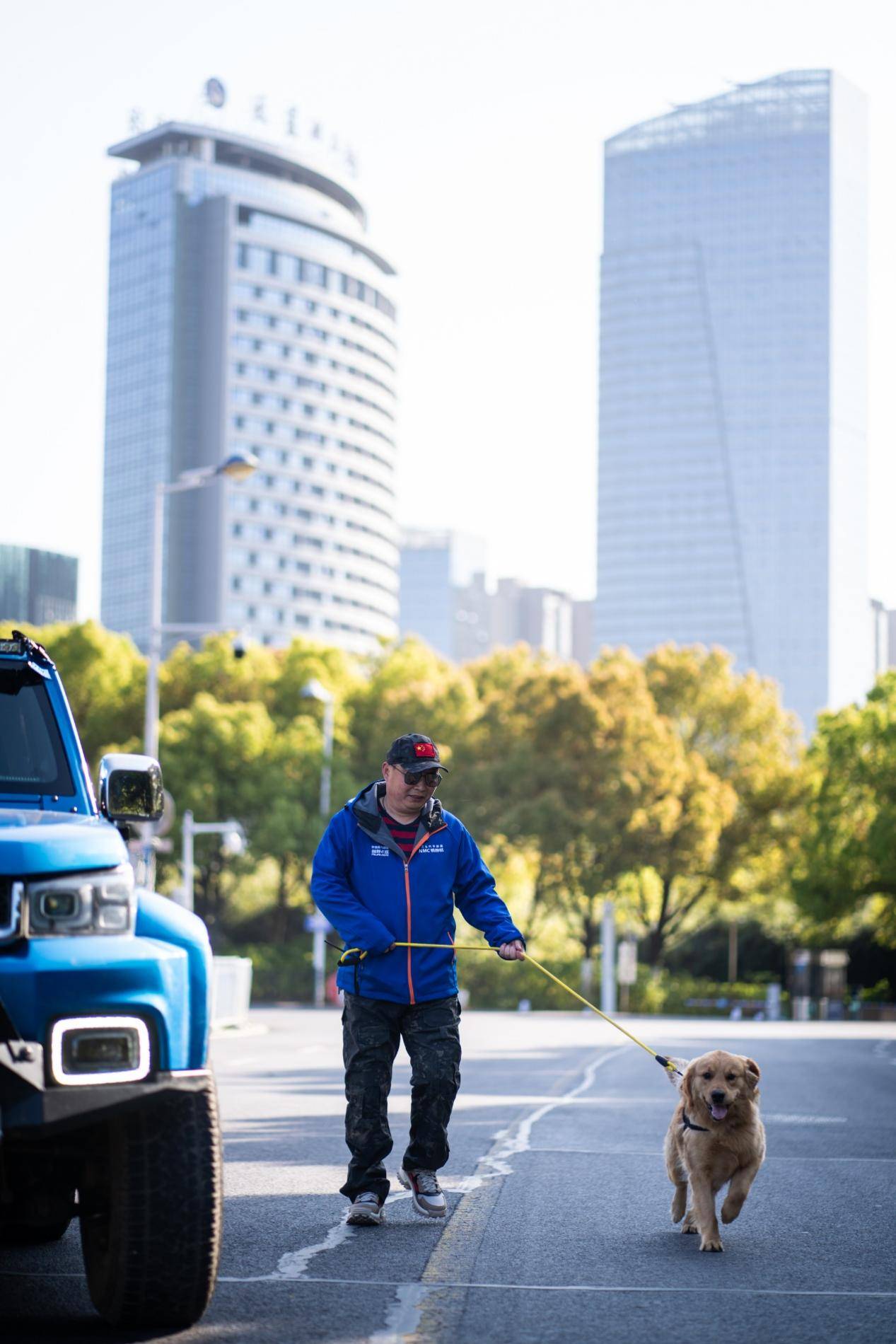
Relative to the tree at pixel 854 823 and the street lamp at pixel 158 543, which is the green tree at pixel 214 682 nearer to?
the tree at pixel 854 823

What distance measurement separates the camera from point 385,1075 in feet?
25.5

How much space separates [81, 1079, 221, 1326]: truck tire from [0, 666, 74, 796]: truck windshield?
1497 millimetres

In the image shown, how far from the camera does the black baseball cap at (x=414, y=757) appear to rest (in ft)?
25.5

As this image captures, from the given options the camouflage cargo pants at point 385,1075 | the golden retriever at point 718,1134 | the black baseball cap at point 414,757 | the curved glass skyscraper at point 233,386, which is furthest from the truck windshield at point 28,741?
the curved glass skyscraper at point 233,386

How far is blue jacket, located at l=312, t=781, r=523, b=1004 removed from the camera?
7.71 meters

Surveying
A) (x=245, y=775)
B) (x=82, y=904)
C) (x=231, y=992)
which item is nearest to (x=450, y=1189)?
(x=82, y=904)

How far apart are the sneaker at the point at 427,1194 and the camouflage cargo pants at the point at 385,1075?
90 mm

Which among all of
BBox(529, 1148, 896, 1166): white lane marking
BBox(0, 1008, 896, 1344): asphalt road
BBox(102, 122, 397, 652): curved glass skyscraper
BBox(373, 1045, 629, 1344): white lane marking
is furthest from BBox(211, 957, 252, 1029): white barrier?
BBox(102, 122, 397, 652): curved glass skyscraper

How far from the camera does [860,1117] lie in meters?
14.7

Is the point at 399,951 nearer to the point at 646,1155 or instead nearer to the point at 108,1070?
the point at 108,1070

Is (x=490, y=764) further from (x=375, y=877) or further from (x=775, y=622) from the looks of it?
(x=775, y=622)

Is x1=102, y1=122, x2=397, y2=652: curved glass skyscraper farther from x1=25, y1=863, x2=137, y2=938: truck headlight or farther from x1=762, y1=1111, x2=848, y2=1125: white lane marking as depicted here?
x1=25, y1=863, x2=137, y2=938: truck headlight

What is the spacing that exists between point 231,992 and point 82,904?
27758 millimetres

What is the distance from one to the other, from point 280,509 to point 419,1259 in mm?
162285
